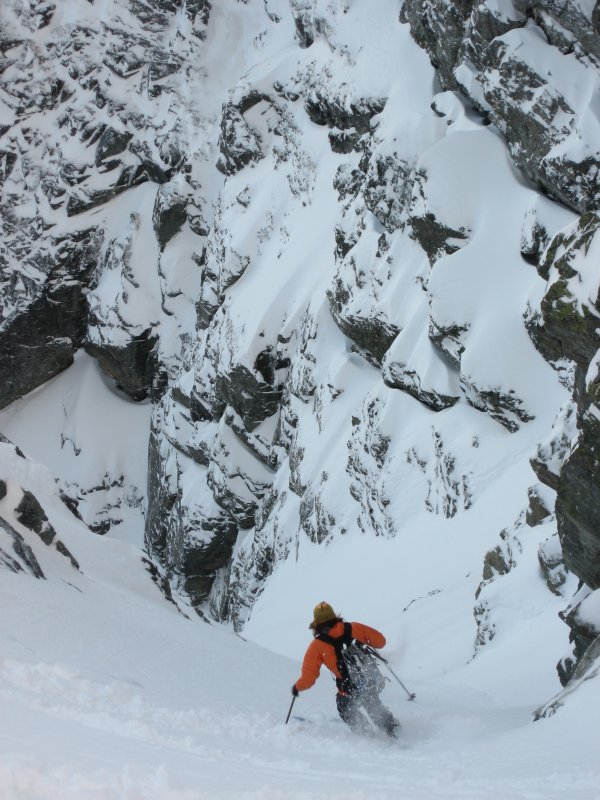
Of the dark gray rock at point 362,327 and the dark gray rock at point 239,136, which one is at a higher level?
the dark gray rock at point 362,327

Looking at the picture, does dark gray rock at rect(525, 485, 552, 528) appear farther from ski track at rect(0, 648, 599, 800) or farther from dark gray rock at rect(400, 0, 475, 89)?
dark gray rock at rect(400, 0, 475, 89)

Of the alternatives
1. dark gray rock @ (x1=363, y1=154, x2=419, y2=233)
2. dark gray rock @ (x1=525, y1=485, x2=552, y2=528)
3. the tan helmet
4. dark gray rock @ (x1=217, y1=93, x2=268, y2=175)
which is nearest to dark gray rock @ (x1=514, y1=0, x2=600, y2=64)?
dark gray rock @ (x1=363, y1=154, x2=419, y2=233)

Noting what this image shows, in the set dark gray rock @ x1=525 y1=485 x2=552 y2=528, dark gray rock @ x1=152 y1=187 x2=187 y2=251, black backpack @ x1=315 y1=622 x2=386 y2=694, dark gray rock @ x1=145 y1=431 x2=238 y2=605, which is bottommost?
dark gray rock @ x1=145 y1=431 x2=238 y2=605

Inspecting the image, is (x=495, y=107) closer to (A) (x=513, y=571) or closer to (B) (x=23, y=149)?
(A) (x=513, y=571)

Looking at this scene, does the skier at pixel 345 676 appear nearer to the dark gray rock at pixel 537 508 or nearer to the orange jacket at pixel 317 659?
the orange jacket at pixel 317 659

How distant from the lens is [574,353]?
30.2 feet

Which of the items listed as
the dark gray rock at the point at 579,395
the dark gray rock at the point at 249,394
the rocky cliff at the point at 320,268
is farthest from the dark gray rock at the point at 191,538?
the dark gray rock at the point at 579,395

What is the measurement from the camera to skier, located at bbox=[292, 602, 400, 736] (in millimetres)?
7812

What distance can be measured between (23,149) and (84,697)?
56228mm

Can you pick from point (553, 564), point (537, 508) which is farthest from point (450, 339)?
point (553, 564)

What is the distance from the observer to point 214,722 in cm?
741

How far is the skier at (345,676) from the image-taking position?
7812 mm

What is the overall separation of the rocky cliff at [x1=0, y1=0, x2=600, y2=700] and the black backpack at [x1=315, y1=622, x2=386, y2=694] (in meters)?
2.54

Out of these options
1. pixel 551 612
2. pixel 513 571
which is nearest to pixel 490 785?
pixel 551 612
